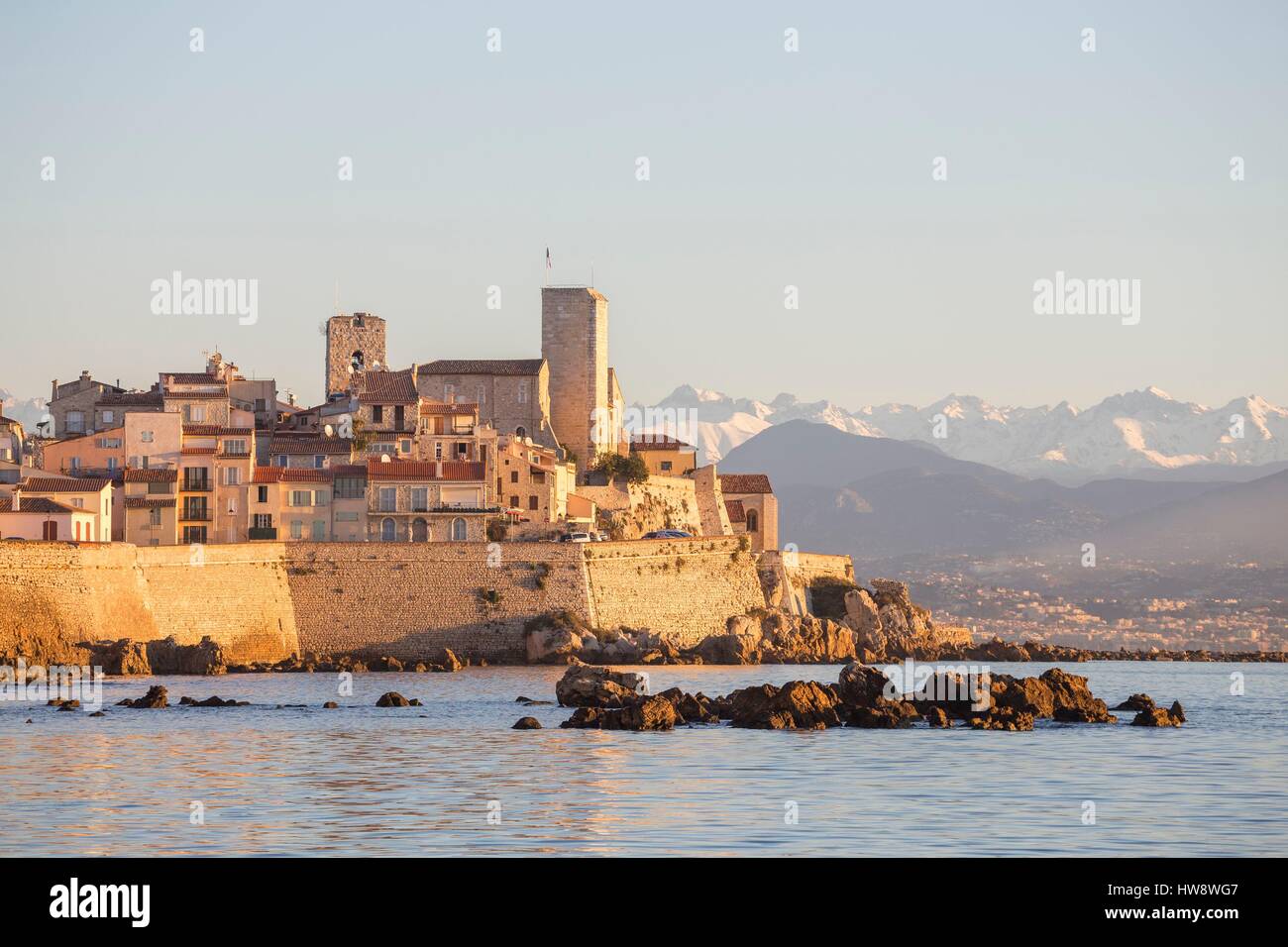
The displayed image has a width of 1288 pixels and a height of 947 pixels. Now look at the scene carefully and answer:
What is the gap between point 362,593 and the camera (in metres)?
72.6

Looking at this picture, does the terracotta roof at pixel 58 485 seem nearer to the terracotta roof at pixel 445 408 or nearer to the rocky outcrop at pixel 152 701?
the terracotta roof at pixel 445 408

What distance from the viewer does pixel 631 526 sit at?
294ft

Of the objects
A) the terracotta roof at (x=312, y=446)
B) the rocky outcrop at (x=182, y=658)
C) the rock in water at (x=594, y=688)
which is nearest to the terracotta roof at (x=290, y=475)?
the terracotta roof at (x=312, y=446)

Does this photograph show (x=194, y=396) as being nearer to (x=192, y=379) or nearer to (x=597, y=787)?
(x=192, y=379)

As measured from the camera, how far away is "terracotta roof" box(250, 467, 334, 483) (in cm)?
7538

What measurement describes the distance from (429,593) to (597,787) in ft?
131

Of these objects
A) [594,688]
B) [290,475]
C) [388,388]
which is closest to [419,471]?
[290,475]

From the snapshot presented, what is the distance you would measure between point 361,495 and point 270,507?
3478 mm

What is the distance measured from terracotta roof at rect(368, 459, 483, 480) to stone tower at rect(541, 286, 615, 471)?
18.6 m

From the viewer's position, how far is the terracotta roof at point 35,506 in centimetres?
6662

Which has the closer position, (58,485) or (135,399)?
(58,485)

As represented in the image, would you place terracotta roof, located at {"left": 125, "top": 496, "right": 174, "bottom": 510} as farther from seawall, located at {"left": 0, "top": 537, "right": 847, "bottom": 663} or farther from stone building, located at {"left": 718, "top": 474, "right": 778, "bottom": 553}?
stone building, located at {"left": 718, "top": 474, "right": 778, "bottom": 553}

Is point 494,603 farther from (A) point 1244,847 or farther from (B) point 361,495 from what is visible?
(A) point 1244,847

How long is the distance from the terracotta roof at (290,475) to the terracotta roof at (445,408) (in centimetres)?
904
